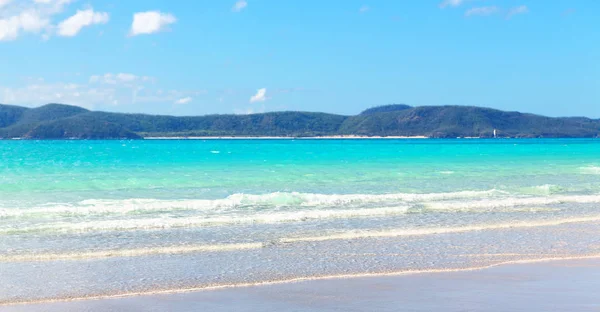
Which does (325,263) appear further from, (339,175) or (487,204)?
(339,175)

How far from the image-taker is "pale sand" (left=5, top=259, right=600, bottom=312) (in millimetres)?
9031

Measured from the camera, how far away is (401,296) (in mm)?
9672

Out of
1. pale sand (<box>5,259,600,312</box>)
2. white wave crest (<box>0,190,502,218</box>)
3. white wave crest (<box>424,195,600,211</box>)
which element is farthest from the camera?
white wave crest (<box>424,195,600,211</box>)

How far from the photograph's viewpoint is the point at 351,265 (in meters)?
11.9

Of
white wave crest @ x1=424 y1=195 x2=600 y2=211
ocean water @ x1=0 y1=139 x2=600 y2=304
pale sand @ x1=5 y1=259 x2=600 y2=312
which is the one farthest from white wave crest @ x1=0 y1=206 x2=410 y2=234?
pale sand @ x1=5 y1=259 x2=600 y2=312

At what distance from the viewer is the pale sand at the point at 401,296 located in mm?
9031

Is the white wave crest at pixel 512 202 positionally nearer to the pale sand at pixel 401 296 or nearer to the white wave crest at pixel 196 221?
the white wave crest at pixel 196 221

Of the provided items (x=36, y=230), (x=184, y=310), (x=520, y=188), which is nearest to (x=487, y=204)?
(x=520, y=188)

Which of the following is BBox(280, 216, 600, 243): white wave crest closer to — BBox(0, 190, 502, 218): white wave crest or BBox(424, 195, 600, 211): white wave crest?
BBox(424, 195, 600, 211): white wave crest

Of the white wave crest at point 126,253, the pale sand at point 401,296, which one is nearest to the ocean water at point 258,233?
the white wave crest at point 126,253

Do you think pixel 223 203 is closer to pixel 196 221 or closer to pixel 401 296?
pixel 196 221

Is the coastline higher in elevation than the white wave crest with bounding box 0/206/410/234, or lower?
higher

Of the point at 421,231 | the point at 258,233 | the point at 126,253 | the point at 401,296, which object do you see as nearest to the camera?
the point at 401,296

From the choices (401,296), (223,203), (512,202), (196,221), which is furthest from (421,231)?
(512,202)
